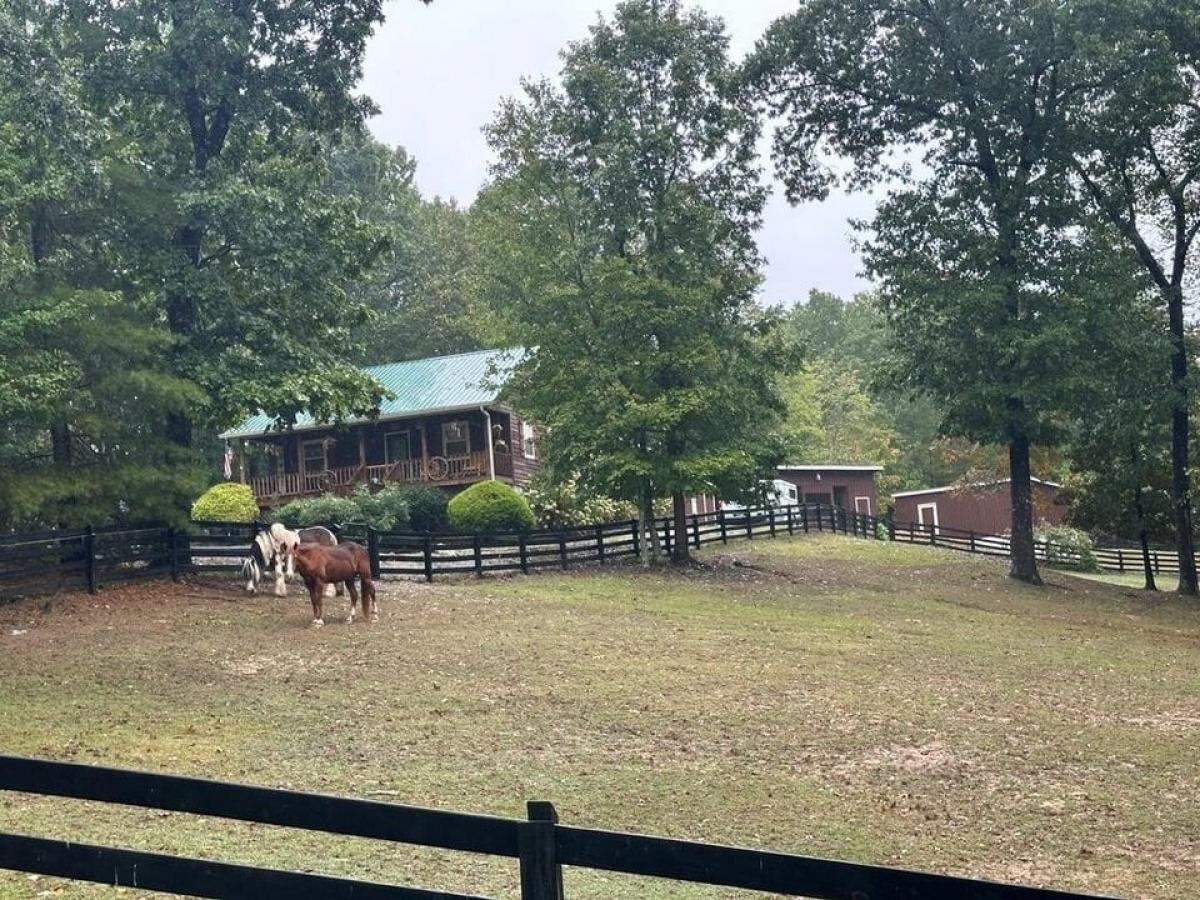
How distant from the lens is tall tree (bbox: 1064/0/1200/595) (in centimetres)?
2705

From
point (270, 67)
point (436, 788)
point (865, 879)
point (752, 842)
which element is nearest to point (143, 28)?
point (270, 67)

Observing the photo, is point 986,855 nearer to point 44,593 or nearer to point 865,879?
point 865,879

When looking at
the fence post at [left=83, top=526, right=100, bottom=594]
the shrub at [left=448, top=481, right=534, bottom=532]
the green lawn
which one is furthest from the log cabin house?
the fence post at [left=83, top=526, right=100, bottom=594]

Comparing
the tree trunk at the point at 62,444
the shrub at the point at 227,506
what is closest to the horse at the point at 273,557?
the tree trunk at the point at 62,444

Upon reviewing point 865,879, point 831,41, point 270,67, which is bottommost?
point 865,879

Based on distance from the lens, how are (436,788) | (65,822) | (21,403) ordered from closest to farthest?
(65,822), (436,788), (21,403)

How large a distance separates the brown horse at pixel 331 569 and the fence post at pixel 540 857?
14.4 meters

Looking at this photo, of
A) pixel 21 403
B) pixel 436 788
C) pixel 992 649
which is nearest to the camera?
pixel 436 788

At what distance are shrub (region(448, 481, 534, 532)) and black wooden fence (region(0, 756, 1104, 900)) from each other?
26454 millimetres

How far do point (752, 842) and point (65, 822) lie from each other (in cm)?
523

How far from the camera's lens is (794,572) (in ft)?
98.7

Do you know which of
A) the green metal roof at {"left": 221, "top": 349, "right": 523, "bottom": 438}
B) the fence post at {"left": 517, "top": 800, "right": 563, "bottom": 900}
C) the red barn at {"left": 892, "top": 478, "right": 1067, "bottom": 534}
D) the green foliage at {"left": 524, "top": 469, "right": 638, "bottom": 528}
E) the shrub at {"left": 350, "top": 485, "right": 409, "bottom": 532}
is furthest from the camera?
the red barn at {"left": 892, "top": 478, "right": 1067, "bottom": 534}

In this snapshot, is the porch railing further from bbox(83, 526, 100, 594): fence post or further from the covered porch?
bbox(83, 526, 100, 594): fence post

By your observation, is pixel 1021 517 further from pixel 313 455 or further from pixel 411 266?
pixel 411 266
